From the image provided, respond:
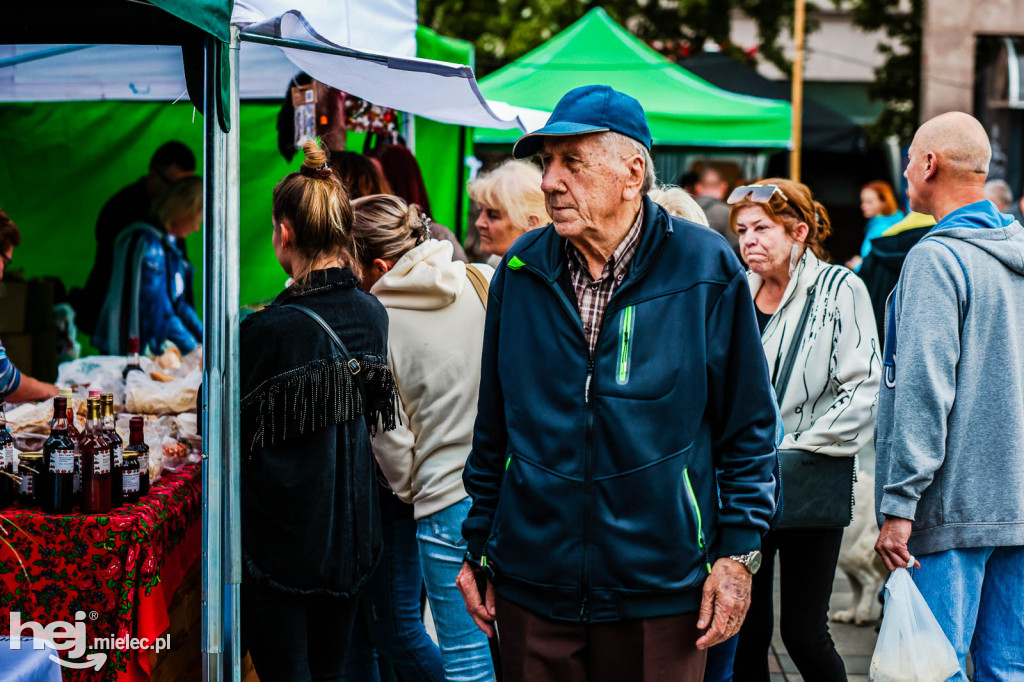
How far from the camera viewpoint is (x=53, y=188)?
7266 mm

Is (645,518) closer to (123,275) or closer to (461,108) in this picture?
(461,108)

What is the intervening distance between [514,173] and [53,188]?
14.3 ft

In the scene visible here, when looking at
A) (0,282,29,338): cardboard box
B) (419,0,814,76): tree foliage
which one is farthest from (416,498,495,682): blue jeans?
(419,0,814,76): tree foliage

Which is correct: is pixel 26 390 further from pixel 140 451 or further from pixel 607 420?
pixel 607 420

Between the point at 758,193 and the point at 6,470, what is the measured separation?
2610mm

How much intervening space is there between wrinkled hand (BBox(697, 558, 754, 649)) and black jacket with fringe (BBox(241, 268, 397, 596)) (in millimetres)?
1132

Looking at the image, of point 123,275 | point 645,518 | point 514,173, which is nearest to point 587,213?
point 645,518

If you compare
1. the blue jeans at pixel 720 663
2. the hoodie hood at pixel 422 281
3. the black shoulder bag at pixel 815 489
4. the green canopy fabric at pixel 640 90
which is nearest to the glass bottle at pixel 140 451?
the hoodie hood at pixel 422 281

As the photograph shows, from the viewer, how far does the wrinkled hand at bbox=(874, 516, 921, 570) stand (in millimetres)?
2924

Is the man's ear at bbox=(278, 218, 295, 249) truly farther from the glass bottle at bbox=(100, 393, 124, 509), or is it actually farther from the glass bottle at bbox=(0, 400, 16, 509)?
the glass bottle at bbox=(0, 400, 16, 509)

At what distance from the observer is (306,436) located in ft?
9.66

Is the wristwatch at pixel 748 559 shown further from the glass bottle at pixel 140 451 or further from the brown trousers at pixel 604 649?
the glass bottle at pixel 140 451

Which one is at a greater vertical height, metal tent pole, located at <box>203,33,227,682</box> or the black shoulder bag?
metal tent pole, located at <box>203,33,227,682</box>

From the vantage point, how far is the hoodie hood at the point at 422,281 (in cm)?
332
